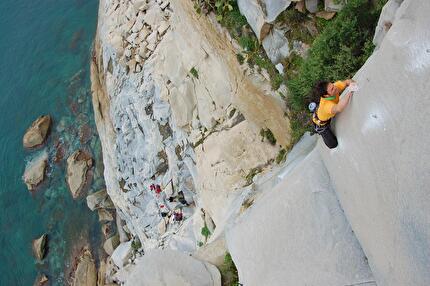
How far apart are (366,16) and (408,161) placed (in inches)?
Answer: 191

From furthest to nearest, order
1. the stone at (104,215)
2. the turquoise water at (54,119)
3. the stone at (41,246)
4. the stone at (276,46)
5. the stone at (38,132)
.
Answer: the stone at (38,132)
the turquoise water at (54,119)
the stone at (41,246)
the stone at (104,215)
the stone at (276,46)

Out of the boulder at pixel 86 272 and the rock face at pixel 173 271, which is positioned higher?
the rock face at pixel 173 271

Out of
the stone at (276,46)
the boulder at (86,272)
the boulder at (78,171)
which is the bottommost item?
the boulder at (86,272)

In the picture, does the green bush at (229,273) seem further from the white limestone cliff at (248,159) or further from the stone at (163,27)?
the stone at (163,27)

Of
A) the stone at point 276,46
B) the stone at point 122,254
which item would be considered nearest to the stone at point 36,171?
the stone at point 122,254

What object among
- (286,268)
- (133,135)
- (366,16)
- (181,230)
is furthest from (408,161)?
(133,135)

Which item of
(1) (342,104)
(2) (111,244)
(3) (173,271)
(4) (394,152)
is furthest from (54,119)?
(4) (394,152)

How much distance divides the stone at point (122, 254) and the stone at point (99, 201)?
2.87 metres

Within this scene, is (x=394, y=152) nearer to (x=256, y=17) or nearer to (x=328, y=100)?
(x=328, y=100)

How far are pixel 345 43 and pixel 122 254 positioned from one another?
17927 mm

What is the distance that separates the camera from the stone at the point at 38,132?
31.0 metres

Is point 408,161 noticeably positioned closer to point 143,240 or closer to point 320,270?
point 320,270

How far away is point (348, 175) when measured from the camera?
9.42 metres

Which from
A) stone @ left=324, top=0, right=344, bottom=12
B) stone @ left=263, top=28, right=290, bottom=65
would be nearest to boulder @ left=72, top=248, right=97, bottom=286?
stone @ left=263, top=28, right=290, bottom=65
